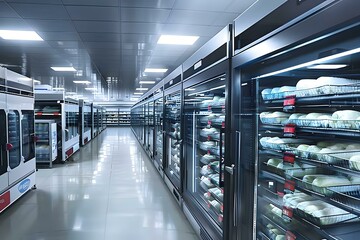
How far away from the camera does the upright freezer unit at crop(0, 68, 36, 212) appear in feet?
12.7

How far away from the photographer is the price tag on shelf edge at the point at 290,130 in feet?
5.60

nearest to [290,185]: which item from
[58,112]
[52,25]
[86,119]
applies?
[52,25]

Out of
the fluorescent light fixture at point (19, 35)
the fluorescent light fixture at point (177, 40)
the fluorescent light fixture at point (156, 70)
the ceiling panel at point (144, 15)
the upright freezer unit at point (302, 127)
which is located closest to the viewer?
the upright freezer unit at point (302, 127)

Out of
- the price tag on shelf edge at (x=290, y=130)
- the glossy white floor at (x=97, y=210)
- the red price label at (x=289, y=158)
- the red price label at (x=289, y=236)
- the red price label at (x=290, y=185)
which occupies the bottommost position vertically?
the glossy white floor at (x=97, y=210)

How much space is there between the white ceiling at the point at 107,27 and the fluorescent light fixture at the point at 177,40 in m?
0.16

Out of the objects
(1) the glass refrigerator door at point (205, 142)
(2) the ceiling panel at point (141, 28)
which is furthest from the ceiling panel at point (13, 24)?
(1) the glass refrigerator door at point (205, 142)

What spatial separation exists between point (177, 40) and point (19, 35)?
3379mm

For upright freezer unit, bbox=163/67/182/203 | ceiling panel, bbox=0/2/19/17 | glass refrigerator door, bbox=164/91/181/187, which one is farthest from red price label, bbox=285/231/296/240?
ceiling panel, bbox=0/2/19/17

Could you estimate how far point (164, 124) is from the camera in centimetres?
565

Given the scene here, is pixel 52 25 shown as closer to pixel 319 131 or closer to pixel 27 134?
pixel 27 134

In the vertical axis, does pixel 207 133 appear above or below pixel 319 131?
below

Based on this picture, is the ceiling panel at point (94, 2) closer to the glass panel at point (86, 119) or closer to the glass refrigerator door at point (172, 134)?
the glass refrigerator door at point (172, 134)

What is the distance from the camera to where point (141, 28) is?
17.3ft

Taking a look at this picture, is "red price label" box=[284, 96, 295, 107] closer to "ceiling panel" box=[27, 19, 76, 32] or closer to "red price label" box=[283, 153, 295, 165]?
"red price label" box=[283, 153, 295, 165]
